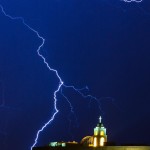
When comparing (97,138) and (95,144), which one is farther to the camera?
(97,138)

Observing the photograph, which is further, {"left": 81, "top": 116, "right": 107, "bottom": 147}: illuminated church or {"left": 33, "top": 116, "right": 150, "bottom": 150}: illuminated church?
{"left": 81, "top": 116, "right": 107, "bottom": 147}: illuminated church

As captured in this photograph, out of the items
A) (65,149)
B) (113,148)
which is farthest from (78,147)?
(113,148)

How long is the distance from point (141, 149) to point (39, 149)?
34.2 feet

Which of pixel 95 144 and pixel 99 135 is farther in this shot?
pixel 99 135

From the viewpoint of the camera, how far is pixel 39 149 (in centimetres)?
3891

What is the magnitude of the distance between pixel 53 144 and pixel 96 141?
330 centimetres

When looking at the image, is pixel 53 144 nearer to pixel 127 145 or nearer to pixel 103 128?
pixel 103 128

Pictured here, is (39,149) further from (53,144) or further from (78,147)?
(78,147)

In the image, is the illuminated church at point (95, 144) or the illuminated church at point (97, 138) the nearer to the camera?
the illuminated church at point (95, 144)

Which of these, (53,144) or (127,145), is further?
(53,144)

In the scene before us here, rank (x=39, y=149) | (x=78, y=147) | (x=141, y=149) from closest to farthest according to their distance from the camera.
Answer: (x=141, y=149)
(x=78, y=147)
(x=39, y=149)

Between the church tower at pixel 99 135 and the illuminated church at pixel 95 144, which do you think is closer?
the illuminated church at pixel 95 144

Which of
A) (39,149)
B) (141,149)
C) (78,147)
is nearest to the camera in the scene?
(141,149)

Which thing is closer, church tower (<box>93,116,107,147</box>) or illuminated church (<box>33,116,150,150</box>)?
illuminated church (<box>33,116,150,150</box>)
